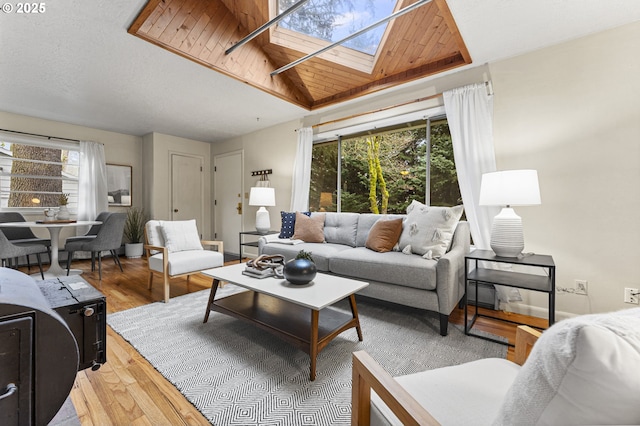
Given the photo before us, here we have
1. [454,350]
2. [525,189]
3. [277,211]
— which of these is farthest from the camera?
[277,211]

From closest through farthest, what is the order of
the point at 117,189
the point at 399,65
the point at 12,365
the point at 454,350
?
the point at 12,365
the point at 454,350
the point at 399,65
the point at 117,189

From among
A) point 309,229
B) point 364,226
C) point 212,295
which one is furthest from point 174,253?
point 364,226

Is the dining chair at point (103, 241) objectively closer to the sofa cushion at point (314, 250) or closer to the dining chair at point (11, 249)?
the dining chair at point (11, 249)

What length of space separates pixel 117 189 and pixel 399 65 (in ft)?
17.2

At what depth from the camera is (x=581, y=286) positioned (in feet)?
7.41

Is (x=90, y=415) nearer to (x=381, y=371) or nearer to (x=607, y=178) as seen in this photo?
(x=381, y=371)

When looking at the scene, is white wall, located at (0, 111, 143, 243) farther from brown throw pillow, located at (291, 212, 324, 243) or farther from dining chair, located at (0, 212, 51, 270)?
brown throw pillow, located at (291, 212, 324, 243)

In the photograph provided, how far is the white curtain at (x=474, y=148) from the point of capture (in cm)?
265

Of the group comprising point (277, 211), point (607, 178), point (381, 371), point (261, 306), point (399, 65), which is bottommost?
point (261, 306)

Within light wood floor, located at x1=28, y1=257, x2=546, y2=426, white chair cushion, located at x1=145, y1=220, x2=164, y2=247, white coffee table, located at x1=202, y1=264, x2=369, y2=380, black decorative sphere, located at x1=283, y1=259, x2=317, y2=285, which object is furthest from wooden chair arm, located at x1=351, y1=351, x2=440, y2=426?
white chair cushion, located at x1=145, y1=220, x2=164, y2=247

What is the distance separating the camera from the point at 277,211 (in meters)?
4.60

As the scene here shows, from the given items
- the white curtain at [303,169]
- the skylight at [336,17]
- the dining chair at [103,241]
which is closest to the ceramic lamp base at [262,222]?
the white curtain at [303,169]

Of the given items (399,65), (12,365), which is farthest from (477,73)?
(12,365)

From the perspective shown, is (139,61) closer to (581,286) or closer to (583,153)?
(583,153)
